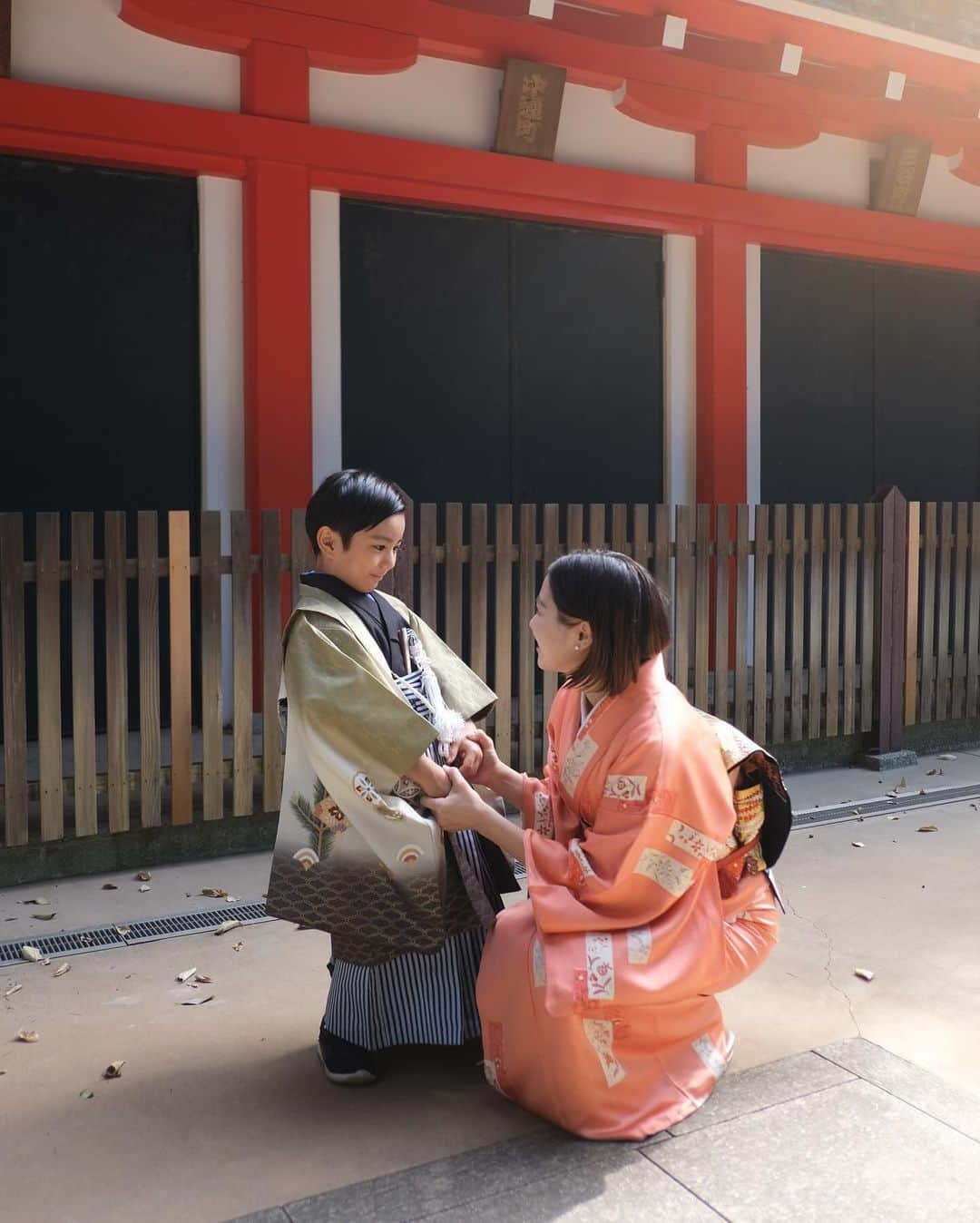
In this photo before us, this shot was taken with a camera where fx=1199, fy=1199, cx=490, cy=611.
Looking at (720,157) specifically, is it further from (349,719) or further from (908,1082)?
(908,1082)

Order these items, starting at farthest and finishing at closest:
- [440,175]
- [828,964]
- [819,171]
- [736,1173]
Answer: [819,171] → [440,175] → [828,964] → [736,1173]

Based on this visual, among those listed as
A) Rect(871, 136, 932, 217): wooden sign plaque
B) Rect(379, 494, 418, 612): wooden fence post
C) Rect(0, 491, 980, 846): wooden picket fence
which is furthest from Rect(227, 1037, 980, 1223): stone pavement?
Rect(871, 136, 932, 217): wooden sign plaque

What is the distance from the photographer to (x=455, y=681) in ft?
10.3

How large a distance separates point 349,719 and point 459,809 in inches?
12.8

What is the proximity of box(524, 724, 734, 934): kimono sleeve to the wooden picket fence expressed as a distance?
2277mm

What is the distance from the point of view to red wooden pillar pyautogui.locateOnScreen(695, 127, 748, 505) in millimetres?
7012

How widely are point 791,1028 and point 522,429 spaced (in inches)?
163

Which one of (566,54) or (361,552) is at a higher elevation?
(566,54)

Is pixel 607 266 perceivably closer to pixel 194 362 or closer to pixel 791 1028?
pixel 194 362

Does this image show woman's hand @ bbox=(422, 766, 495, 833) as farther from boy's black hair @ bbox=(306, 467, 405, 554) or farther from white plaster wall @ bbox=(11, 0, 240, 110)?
white plaster wall @ bbox=(11, 0, 240, 110)

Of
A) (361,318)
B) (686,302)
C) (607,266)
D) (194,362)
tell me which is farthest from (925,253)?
(194,362)

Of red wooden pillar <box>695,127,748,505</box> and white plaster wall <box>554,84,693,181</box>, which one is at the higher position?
white plaster wall <box>554,84,693,181</box>

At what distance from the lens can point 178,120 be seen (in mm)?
5383

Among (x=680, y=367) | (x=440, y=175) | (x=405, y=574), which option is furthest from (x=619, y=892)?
(x=680, y=367)
